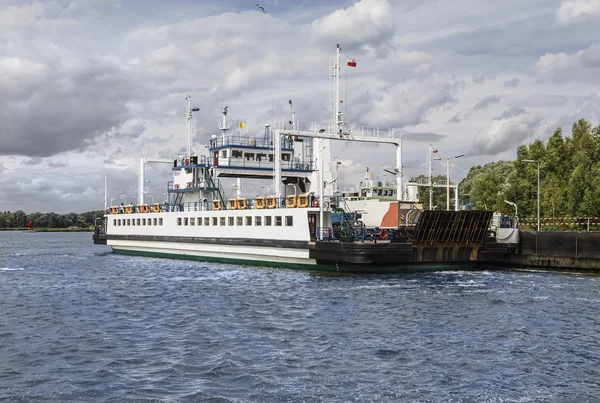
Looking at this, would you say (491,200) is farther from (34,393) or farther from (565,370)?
(34,393)

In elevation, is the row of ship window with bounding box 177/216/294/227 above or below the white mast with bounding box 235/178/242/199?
below

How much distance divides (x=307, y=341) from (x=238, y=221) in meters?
29.1

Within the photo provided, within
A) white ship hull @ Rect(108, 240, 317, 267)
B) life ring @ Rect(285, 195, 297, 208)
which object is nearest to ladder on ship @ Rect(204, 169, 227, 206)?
white ship hull @ Rect(108, 240, 317, 267)

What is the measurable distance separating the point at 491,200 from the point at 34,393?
71.7 m

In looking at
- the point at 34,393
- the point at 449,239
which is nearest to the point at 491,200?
the point at 449,239

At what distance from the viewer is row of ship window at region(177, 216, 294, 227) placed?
4284 centimetres

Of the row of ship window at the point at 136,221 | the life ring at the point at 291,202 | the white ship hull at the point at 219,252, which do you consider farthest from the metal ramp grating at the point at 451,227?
the row of ship window at the point at 136,221

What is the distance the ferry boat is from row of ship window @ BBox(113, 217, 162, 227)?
0.10m

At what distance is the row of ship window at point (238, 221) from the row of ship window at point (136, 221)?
515 centimetres

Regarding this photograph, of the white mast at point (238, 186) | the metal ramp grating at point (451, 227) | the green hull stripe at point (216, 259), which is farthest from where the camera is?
the white mast at point (238, 186)

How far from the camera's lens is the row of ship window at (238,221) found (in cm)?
4284

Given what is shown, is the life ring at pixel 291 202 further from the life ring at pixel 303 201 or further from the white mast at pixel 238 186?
the white mast at pixel 238 186

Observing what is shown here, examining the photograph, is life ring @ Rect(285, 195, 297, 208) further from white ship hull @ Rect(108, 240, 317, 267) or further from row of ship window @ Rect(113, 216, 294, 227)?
white ship hull @ Rect(108, 240, 317, 267)

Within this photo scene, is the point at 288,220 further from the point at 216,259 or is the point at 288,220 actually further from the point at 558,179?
the point at 558,179
